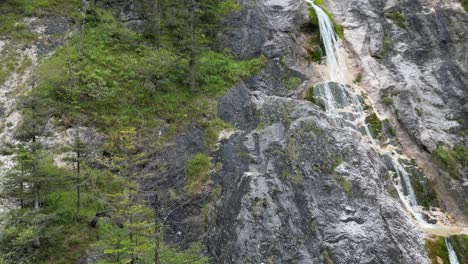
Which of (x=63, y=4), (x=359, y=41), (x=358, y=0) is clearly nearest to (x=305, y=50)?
(x=359, y=41)

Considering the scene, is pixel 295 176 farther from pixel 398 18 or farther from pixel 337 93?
pixel 398 18

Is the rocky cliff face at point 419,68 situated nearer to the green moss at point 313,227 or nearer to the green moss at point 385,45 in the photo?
the green moss at point 385,45

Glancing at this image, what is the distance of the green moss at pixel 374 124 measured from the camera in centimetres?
2123

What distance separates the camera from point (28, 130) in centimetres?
1381

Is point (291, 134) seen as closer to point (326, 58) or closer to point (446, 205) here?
point (446, 205)

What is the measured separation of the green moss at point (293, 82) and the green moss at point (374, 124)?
15.5 feet

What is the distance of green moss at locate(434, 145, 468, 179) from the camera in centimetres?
1939

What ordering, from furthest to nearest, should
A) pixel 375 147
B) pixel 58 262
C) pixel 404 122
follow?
pixel 404 122
pixel 375 147
pixel 58 262

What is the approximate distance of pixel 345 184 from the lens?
15961 mm

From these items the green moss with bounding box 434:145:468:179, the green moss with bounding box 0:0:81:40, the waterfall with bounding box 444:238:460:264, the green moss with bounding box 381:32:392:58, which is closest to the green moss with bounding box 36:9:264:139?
the green moss with bounding box 0:0:81:40

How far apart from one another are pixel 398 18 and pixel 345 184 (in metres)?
17.5

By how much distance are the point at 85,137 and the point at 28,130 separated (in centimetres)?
424

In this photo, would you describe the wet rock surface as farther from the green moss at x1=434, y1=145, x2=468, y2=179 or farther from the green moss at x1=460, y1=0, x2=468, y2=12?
the green moss at x1=460, y1=0, x2=468, y2=12

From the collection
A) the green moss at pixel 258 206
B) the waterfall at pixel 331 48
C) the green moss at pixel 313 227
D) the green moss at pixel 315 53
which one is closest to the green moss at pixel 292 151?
Answer: the green moss at pixel 258 206
